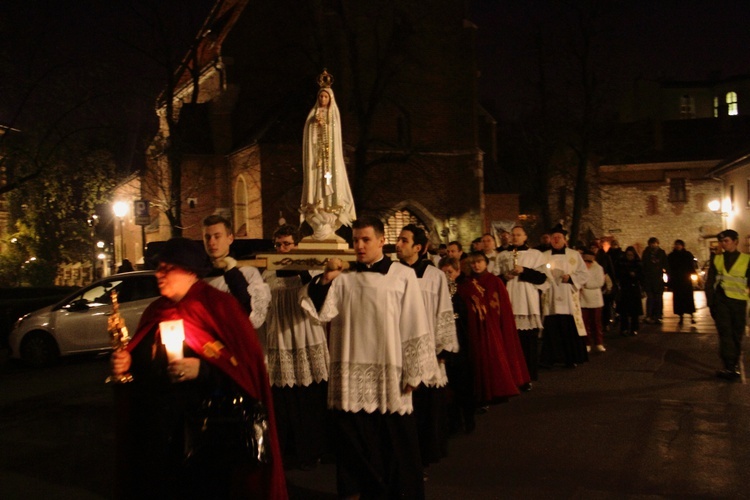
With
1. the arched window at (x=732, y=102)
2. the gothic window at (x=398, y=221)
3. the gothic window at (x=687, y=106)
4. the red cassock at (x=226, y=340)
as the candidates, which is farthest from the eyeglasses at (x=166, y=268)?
the arched window at (x=732, y=102)

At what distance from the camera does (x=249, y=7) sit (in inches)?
1580

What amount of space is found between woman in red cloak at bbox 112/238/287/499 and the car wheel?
38.9ft

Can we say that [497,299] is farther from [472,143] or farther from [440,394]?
[472,143]

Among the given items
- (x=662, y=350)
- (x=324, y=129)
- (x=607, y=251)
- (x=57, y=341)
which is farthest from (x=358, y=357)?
(x=607, y=251)

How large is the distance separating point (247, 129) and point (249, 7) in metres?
6.35

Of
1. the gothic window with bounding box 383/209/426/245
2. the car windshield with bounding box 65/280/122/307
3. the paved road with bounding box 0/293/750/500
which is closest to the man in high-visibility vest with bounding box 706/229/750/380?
the paved road with bounding box 0/293/750/500

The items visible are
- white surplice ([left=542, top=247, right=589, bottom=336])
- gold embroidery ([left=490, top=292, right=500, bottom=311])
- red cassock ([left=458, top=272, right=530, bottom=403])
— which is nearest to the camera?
red cassock ([left=458, top=272, right=530, bottom=403])

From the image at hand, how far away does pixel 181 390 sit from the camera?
406 centimetres

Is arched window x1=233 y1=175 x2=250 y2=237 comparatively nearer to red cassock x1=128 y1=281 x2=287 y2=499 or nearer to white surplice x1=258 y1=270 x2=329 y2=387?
white surplice x1=258 y1=270 x2=329 y2=387

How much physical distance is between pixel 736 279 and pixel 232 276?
7985 mm

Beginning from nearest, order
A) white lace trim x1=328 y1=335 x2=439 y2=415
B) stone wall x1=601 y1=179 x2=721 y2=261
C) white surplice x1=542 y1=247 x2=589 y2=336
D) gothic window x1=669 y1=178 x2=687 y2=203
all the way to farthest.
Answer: white lace trim x1=328 y1=335 x2=439 y2=415
white surplice x1=542 y1=247 x2=589 y2=336
stone wall x1=601 y1=179 x2=721 y2=261
gothic window x1=669 y1=178 x2=687 y2=203

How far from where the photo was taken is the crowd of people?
159 inches

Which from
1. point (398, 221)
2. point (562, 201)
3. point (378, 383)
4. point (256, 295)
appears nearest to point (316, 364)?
point (256, 295)

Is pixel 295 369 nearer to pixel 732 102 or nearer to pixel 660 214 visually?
pixel 660 214
